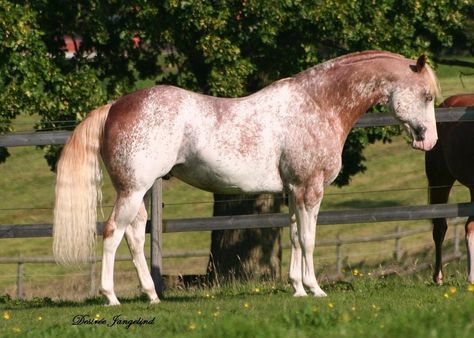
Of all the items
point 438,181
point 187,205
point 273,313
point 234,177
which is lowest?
point 187,205

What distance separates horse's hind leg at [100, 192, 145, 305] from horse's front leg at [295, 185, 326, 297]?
1.43m

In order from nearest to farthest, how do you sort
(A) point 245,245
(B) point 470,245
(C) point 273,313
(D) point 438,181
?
1. (C) point 273,313
2. (B) point 470,245
3. (D) point 438,181
4. (A) point 245,245

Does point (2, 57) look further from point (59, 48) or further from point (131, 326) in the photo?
point (131, 326)

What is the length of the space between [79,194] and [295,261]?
81.6 inches

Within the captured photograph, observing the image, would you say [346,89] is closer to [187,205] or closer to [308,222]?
[308,222]

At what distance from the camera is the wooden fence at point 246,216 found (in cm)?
1107

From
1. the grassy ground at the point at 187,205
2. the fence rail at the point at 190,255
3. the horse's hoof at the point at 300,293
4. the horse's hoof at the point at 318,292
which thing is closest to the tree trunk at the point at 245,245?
the fence rail at the point at 190,255

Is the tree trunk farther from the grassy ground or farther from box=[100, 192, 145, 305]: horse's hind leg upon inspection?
box=[100, 192, 145, 305]: horse's hind leg

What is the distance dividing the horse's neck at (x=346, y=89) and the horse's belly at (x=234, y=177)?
2.71ft

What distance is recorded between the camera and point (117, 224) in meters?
9.53

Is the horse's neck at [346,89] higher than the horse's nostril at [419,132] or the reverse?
higher

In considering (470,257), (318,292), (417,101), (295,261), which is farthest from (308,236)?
(470,257)

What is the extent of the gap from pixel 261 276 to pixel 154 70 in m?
3.65

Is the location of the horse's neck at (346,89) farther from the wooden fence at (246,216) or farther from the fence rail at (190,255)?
the fence rail at (190,255)
